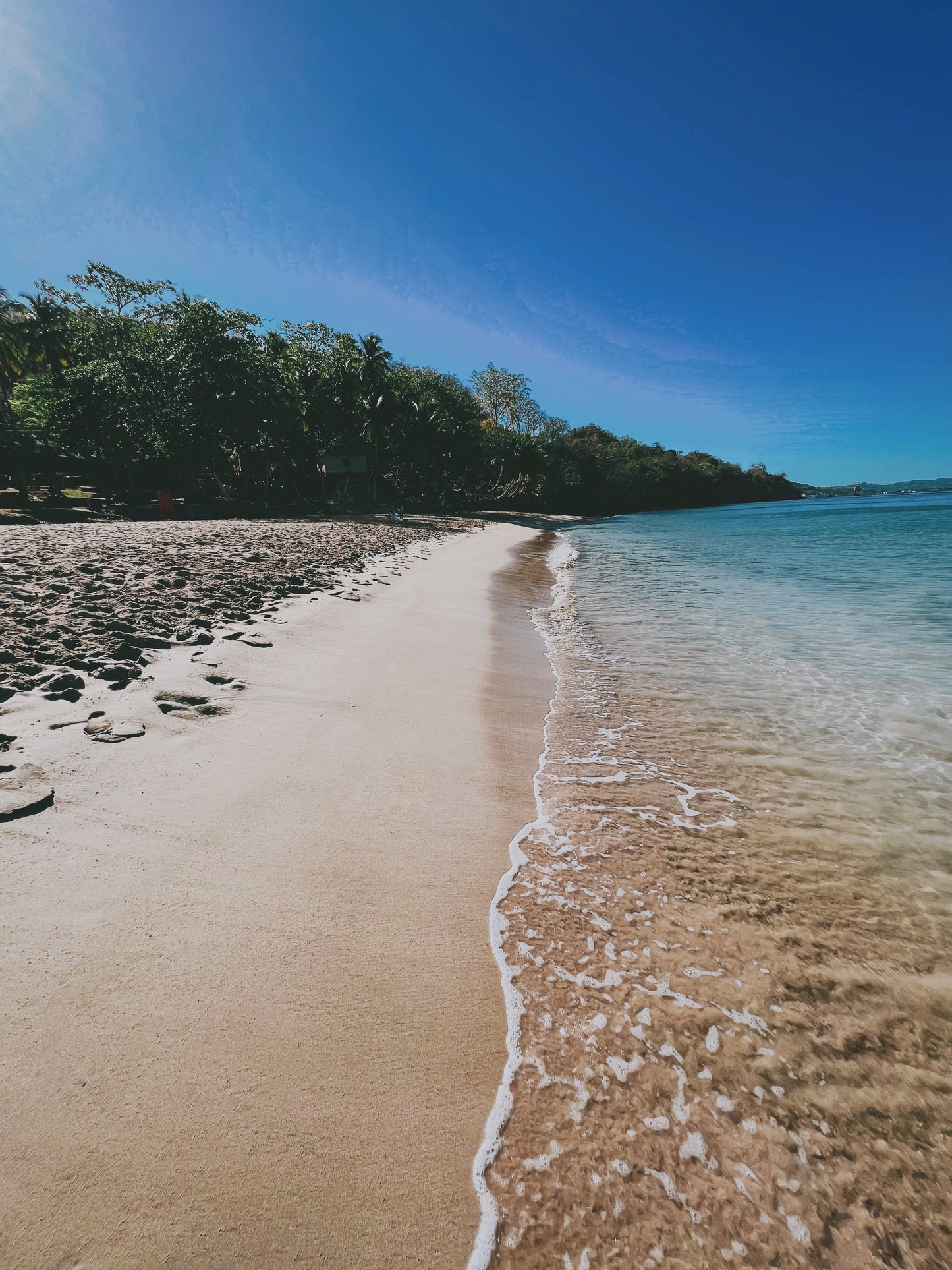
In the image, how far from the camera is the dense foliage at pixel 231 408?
23359 mm

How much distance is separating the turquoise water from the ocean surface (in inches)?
1.4

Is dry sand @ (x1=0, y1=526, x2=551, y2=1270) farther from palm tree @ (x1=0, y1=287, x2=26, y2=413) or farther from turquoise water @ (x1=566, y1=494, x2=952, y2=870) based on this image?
palm tree @ (x1=0, y1=287, x2=26, y2=413)

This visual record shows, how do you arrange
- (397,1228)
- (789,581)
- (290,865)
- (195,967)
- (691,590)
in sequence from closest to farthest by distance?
(397,1228) < (195,967) < (290,865) < (691,590) < (789,581)

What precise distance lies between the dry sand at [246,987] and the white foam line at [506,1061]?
0.10 ft

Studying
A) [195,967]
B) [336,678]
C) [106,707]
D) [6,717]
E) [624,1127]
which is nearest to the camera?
[624,1127]

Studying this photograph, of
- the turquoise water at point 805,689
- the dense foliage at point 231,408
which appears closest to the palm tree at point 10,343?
the dense foliage at point 231,408

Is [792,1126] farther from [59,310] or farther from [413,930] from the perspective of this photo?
[59,310]

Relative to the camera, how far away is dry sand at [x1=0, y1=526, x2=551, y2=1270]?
1.24m

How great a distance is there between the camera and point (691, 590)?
41.2 feet

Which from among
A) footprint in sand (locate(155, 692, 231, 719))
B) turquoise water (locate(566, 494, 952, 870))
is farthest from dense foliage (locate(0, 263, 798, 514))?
footprint in sand (locate(155, 692, 231, 719))

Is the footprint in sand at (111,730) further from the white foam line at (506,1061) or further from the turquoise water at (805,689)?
the turquoise water at (805,689)

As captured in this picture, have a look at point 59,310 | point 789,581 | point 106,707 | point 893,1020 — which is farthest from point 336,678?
point 59,310

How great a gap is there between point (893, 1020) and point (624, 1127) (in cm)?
128

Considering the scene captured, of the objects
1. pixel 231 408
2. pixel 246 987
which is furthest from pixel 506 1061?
pixel 231 408
